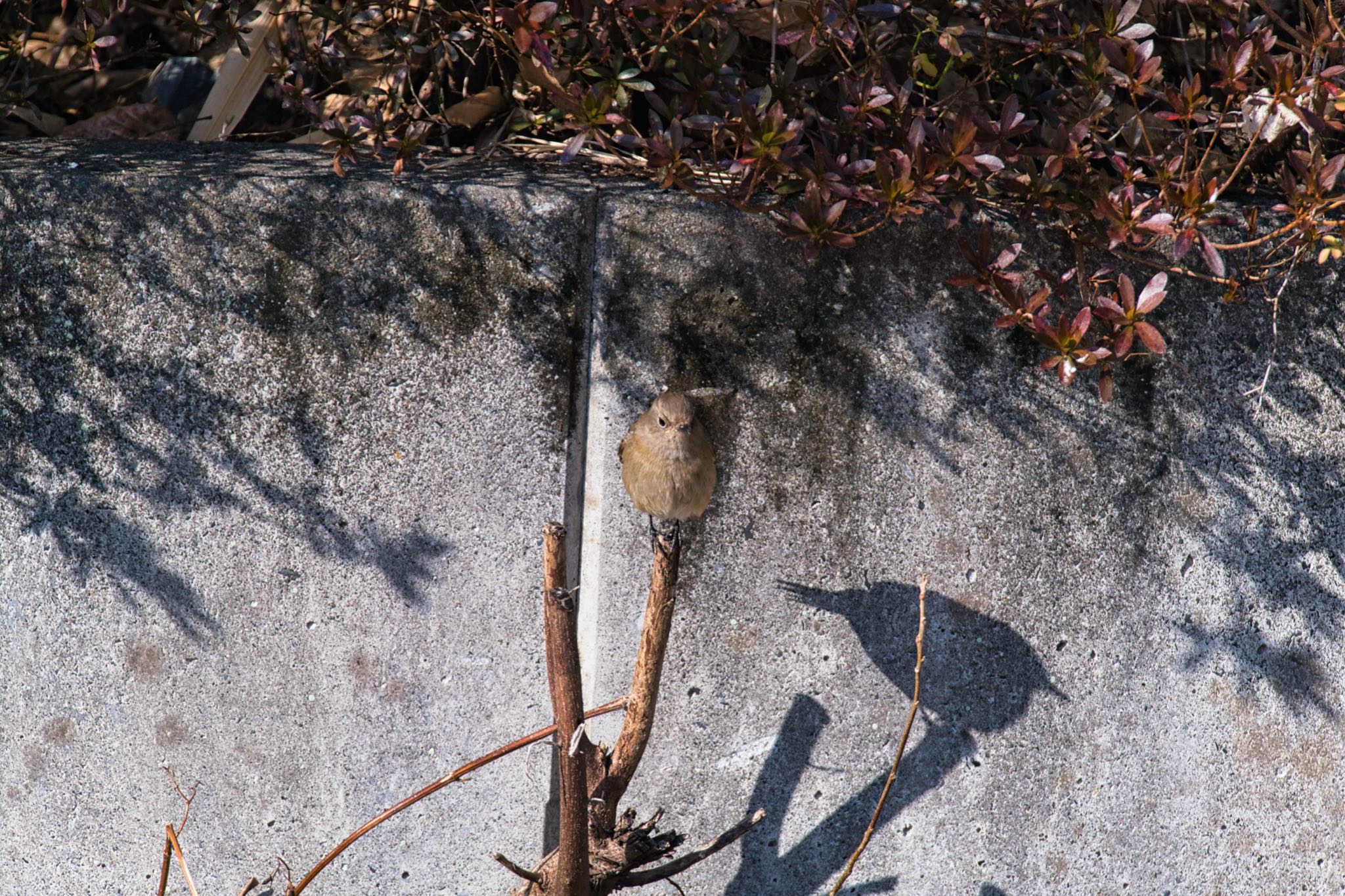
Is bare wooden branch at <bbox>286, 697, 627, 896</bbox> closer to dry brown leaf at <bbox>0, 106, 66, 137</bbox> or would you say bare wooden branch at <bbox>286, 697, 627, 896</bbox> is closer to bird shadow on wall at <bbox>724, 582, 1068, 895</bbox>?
bird shadow on wall at <bbox>724, 582, 1068, 895</bbox>

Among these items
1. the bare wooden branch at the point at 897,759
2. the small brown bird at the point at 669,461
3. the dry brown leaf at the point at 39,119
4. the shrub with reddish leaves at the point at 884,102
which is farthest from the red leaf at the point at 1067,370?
the dry brown leaf at the point at 39,119

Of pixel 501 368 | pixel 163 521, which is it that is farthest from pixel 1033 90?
pixel 163 521

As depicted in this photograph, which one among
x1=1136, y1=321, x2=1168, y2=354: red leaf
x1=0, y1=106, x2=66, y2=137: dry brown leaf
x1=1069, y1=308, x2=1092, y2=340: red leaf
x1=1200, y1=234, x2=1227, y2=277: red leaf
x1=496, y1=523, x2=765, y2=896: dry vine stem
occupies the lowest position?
x1=496, y1=523, x2=765, y2=896: dry vine stem

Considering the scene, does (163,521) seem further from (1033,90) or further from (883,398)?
(1033,90)

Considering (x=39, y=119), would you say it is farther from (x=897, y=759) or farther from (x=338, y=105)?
(x=897, y=759)

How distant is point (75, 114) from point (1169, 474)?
328cm

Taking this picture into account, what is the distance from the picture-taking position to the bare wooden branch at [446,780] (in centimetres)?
255

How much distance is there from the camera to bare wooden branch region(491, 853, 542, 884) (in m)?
2.32

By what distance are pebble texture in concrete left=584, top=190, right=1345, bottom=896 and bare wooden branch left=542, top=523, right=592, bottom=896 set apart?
1.15ft

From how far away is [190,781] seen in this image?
268 centimetres

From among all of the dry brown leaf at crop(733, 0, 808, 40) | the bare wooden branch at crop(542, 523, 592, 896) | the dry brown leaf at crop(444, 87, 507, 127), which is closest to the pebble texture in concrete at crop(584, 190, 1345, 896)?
the bare wooden branch at crop(542, 523, 592, 896)

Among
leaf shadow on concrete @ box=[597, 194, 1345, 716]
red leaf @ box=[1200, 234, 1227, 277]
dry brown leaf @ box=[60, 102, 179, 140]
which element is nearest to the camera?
red leaf @ box=[1200, 234, 1227, 277]

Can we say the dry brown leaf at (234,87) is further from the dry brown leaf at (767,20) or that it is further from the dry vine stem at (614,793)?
the dry vine stem at (614,793)

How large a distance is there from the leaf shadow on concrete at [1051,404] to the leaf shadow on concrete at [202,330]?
359 mm
